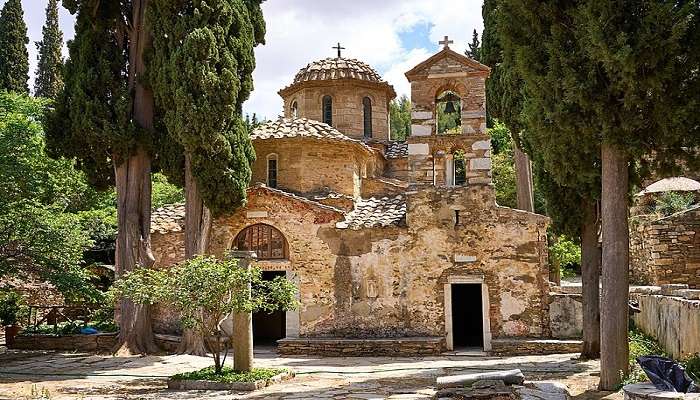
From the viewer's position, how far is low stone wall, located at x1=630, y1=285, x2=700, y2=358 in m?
9.40

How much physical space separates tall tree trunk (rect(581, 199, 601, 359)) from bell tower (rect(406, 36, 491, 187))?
3.54 metres

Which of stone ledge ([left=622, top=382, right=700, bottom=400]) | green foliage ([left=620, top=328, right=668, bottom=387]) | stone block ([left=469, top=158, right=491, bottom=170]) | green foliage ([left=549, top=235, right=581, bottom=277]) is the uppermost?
stone block ([left=469, top=158, right=491, bottom=170])

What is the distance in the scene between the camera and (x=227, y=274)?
11094 mm

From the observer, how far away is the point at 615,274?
8.86m

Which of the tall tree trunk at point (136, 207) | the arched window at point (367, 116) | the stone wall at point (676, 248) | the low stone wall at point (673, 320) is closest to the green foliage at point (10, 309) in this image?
the tall tree trunk at point (136, 207)

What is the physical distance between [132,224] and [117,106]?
9.31 feet

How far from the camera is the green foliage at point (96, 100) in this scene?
15625mm

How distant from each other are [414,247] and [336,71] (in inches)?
339

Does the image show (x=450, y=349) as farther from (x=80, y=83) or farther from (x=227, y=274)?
(x=80, y=83)

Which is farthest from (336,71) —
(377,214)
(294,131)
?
(377,214)

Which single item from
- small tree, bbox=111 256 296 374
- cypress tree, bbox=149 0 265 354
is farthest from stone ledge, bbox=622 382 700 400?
cypress tree, bbox=149 0 265 354

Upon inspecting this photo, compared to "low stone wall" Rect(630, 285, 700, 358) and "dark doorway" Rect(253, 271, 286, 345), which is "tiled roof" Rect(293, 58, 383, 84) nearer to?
"dark doorway" Rect(253, 271, 286, 345)

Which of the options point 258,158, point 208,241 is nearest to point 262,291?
point 208,241

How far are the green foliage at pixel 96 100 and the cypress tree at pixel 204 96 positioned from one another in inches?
40.2
